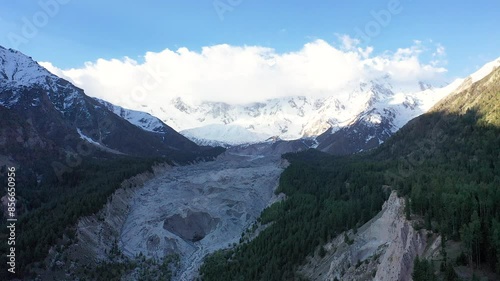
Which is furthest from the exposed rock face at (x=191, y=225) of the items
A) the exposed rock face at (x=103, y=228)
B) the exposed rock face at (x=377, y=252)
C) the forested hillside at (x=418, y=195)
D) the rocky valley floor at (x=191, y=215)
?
the exposed rock face at (x=377, y=252)

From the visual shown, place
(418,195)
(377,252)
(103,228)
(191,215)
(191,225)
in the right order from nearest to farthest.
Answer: (377,252), (418,195), (103,228), (191,225), (191,215)

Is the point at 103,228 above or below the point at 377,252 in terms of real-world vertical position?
below

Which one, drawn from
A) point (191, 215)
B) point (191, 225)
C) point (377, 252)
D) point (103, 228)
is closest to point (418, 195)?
point (377, 252)

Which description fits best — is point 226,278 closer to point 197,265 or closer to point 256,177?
point 197,265

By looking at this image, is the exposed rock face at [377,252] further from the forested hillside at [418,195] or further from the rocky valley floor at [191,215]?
the rocky valley floor at [191,215]

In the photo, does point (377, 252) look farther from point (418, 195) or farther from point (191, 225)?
point (191, 225)

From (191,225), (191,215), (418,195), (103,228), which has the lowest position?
(191,225)
